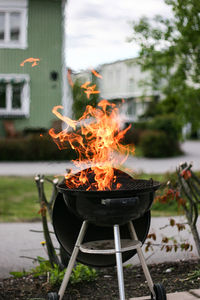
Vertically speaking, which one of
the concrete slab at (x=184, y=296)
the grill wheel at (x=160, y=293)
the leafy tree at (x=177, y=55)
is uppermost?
the leafy tree at (x=177, y=55)

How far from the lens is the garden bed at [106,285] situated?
3.51 metres

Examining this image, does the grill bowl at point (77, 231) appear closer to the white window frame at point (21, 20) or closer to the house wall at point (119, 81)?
the white window frame at point (21, 20)

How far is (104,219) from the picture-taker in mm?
2996

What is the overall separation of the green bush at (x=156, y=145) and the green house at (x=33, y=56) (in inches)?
162

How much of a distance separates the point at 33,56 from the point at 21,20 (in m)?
1.59

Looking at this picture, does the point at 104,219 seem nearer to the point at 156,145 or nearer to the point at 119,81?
the point at 156,145

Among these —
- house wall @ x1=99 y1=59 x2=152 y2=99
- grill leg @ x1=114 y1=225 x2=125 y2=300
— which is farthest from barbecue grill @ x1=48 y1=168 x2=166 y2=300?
house wall @ x1=99 y1=59 x2=152 y2=99

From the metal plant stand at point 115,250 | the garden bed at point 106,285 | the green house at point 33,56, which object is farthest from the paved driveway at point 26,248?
the green house at point 33,56

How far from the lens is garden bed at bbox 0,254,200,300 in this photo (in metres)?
3.51

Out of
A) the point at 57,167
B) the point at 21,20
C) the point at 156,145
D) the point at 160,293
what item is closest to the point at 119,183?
the point at 160,293


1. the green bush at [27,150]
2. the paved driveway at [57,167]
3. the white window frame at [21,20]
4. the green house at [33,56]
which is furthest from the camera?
the green house at [33,56]

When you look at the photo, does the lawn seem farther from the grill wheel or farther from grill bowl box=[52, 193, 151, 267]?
the grill wheel

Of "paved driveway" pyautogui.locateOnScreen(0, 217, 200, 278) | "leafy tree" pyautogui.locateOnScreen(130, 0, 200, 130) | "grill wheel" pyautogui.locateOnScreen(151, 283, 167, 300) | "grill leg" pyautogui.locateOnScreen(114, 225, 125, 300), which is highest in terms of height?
"leafy tree" pyautogui.locateOnScreen(130, 0, 200, 130)

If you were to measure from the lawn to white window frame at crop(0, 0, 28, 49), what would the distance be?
380 inches
